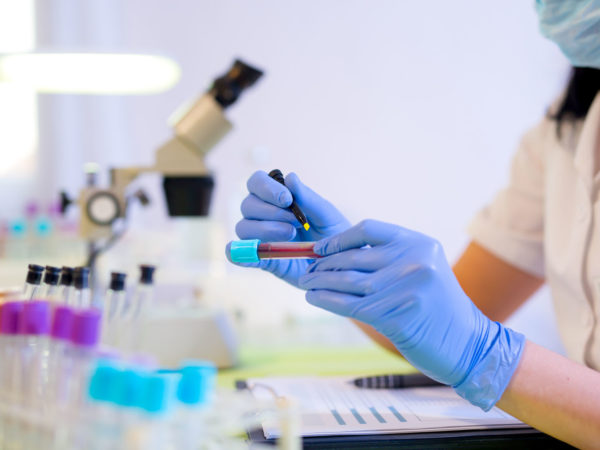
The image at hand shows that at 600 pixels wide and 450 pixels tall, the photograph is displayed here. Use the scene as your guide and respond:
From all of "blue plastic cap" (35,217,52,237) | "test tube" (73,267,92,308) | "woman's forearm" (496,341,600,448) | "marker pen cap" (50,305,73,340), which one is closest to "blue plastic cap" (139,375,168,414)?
"marker pen cap" (50,305,73,340)

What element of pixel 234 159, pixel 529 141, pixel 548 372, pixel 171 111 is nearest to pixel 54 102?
pixel 171 111

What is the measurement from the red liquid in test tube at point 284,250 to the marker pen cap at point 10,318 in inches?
11.0

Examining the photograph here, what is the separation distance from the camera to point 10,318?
0.54 metres

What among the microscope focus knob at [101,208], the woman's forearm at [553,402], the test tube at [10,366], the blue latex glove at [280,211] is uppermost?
the blue latex glove at [280,211]

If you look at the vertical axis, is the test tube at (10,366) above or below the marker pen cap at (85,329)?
below

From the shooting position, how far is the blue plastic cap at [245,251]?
2.39 ft

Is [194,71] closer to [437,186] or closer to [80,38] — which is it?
[80,38]

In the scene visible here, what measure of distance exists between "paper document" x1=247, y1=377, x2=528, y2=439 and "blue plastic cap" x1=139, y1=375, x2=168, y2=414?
266mm

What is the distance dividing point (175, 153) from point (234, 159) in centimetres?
131

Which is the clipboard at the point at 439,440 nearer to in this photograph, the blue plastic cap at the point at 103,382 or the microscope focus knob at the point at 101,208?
the blue plastic cap at the point at 103,382

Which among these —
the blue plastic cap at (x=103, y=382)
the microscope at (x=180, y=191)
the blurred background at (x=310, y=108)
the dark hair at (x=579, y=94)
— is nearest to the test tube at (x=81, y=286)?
the blue plastic cap at (x=103, y=382)

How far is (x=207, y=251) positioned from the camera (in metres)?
2.23

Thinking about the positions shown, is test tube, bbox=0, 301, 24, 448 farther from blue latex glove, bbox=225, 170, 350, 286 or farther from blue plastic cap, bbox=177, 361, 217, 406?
blue latex glove, bbox=225, 170, 350, 286

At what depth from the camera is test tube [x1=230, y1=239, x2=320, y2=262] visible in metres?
0.71
